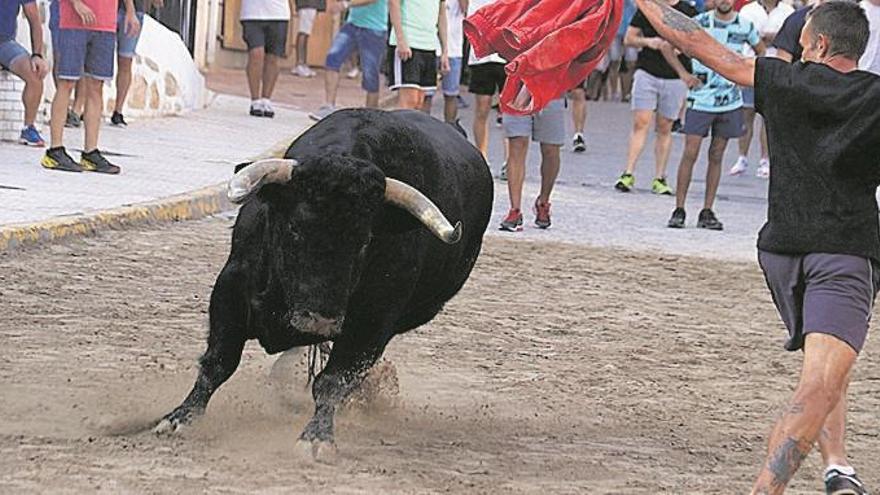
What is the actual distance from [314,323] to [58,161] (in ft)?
24.1

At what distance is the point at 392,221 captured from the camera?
6348mm

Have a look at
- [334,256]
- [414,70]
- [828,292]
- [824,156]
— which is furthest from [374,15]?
[828,292]

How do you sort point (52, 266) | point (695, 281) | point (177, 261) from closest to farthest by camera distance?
point (52, 266)
point (177, 261)
point (695, 281)

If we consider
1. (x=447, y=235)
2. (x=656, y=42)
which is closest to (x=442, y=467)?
(x=447, y=235)

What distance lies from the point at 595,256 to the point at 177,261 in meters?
3.07

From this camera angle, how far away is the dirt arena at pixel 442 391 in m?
6.02

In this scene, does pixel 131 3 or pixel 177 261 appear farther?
pixel 131 3

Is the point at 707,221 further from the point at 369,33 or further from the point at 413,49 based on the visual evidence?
the point at 369,33

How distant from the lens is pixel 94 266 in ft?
33.0

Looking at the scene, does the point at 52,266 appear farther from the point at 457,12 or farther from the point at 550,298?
the point at 457,12

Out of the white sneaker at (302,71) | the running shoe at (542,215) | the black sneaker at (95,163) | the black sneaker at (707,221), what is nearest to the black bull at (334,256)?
the running shoe at (542,215)

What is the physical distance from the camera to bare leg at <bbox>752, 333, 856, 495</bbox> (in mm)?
5543

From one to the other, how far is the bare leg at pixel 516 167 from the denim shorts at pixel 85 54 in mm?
3028

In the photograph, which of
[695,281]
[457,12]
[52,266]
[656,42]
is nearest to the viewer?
[52,266]
